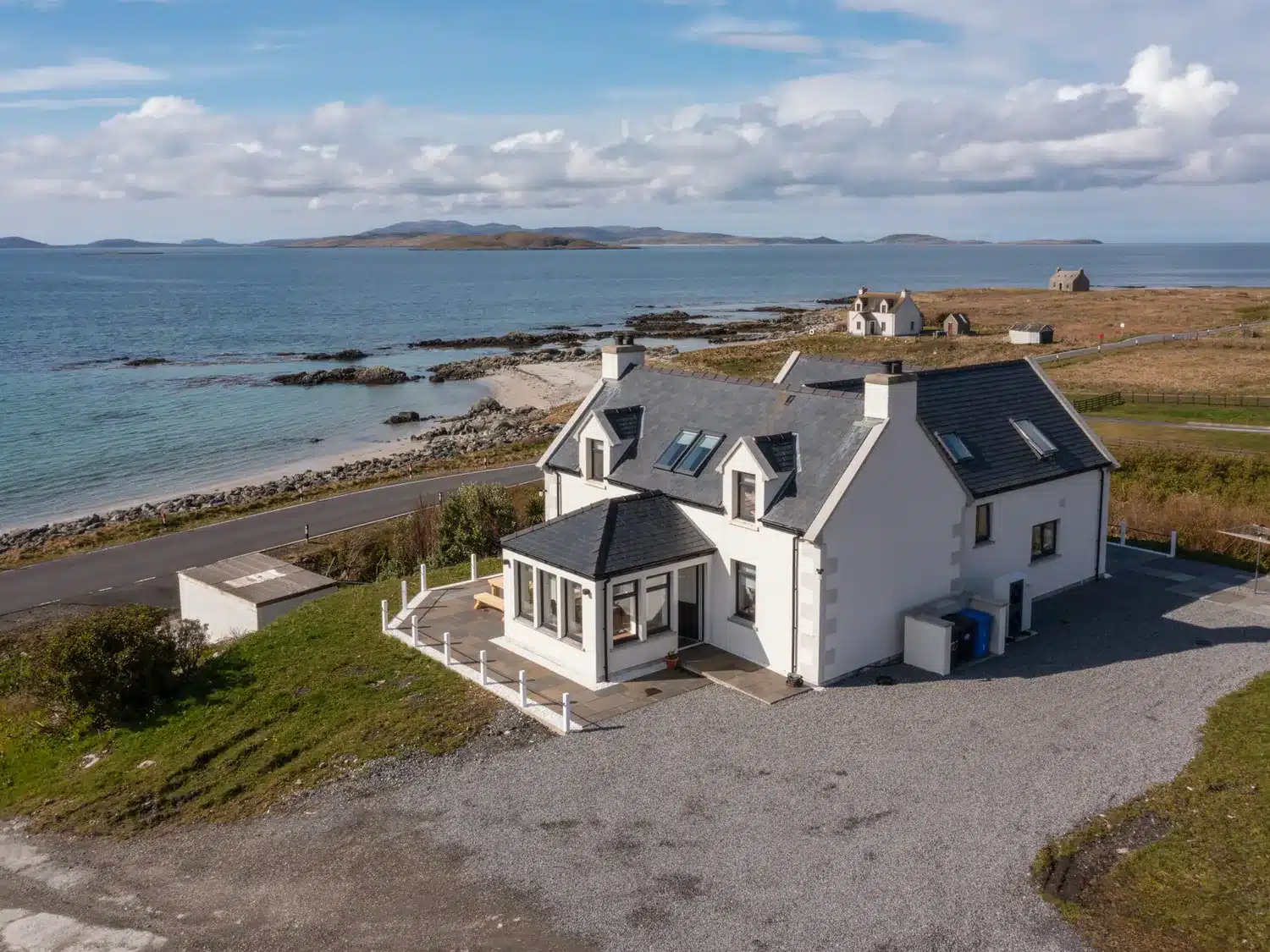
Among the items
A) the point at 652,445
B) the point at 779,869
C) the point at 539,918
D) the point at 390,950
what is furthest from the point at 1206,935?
the point at 652,445

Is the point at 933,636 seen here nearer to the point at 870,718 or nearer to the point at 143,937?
the point at 870,718

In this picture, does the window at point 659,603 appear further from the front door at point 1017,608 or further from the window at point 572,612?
the front door at point 1017,608

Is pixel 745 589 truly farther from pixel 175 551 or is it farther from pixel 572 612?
pixel 175 551

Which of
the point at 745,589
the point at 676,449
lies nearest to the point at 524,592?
the point at 676,449

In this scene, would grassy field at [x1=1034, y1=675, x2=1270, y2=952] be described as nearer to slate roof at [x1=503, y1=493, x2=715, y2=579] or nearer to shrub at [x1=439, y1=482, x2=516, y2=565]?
slate roof at [x1=503, y1=493, x2=715, y2=579]

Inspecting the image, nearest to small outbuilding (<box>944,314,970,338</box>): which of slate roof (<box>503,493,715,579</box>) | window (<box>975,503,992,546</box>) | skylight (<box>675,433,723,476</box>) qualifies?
window (<box>975,503,992,546</box>)
